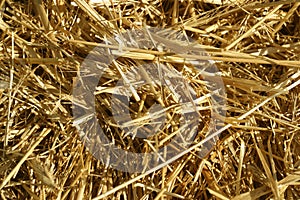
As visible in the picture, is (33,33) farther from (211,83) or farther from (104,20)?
(211,83)

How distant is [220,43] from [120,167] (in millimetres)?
370

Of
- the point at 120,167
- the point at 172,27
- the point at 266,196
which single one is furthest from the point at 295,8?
the point at 120,167

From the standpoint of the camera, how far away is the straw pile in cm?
106

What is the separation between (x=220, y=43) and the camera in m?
1.18

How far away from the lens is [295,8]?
3.86 feet

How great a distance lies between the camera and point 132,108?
1095mm

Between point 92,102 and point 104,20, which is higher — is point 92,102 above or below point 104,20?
below

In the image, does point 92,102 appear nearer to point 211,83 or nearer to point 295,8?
point 211,83

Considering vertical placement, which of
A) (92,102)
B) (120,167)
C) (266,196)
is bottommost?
(266,196)

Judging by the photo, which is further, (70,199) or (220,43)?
(220,43)

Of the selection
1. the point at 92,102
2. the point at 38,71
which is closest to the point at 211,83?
the point at 92,102

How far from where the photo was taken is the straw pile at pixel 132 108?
3.49 ft

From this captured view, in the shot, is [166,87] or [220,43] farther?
[220,43]

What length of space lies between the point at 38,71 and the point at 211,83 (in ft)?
1.25
